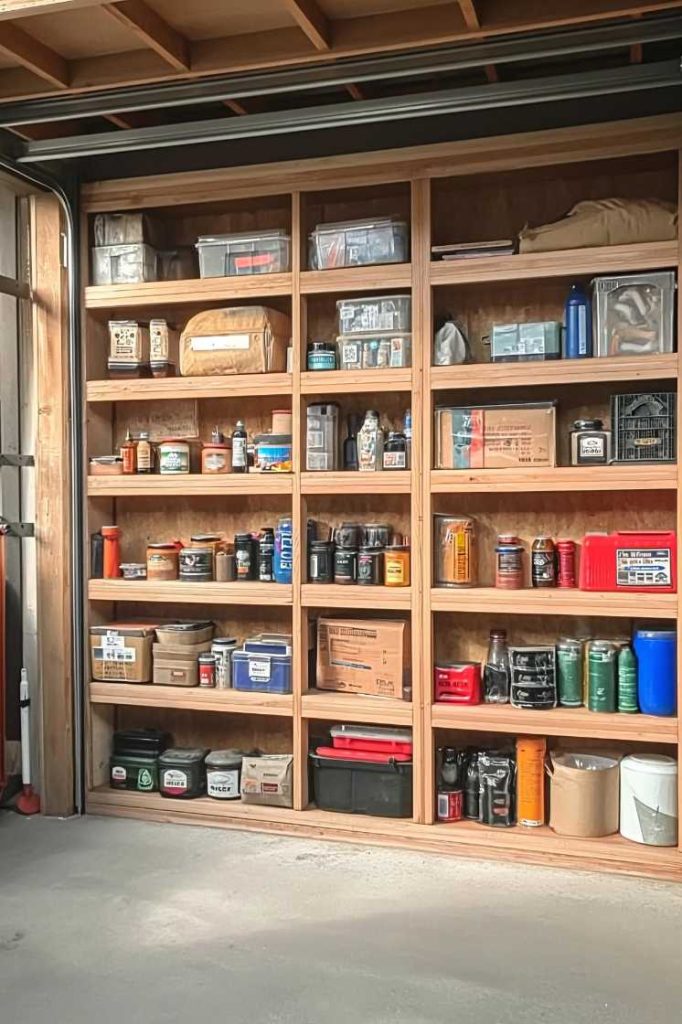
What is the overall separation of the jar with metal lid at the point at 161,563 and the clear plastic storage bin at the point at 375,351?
1.09 meters

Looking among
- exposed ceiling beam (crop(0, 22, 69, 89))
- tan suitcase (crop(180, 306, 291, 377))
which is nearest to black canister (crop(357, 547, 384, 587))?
tan suitcase (crop(180, 306, 291, 377))

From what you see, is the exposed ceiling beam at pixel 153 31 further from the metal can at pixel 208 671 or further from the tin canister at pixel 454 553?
the metal can at pixel 208 671

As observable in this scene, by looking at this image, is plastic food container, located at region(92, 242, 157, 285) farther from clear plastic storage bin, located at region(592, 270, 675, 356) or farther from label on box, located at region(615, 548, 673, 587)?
label on box, located at region(615, 548, 673, 587)

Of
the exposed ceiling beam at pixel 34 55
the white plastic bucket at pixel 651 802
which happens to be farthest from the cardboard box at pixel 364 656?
the exposed ceiling beam at pixel 34 55

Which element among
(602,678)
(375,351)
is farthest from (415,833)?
(375,351)

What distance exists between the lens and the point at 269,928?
2.91m

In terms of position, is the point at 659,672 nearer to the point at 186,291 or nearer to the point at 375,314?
the point at 375,314

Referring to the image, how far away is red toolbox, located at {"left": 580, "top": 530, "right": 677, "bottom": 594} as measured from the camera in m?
3.37

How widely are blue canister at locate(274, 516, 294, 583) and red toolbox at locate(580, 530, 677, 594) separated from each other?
114cm

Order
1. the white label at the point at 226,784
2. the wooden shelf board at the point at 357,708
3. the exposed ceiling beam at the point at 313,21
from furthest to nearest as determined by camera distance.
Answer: the white label at the point at 226,784
the wooden shelf board at the point at 357,708
the exposed ceiling beam at the point at 313,21

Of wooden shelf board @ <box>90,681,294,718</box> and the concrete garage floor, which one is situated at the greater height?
wooden shelf board @ <box>90,681,294,718</box>

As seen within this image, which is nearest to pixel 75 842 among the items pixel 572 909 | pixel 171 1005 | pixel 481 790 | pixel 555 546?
pixel 171 1005

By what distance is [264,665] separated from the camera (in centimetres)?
383

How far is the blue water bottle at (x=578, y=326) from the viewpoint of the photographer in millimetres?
3434
